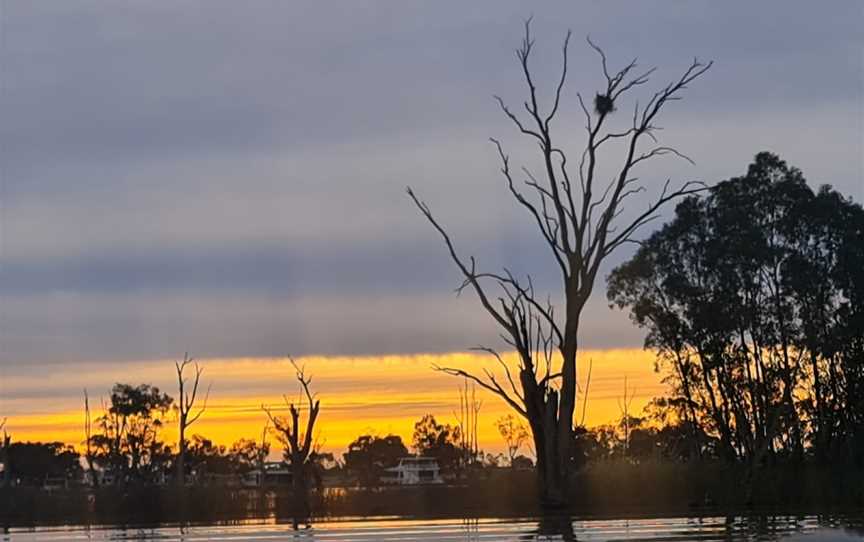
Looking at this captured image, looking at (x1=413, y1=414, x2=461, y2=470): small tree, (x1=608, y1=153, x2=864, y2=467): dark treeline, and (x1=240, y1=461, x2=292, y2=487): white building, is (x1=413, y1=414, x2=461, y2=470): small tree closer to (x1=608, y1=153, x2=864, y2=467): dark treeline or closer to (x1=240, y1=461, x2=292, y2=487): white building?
(x1=240, y1=461, x2=292, y2=487): white building

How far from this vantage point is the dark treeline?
54.7 meters

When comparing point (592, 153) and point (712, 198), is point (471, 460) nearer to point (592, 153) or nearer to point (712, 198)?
point (712, 198)

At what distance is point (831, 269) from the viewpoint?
2157 inches

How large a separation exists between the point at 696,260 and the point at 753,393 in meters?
5.82

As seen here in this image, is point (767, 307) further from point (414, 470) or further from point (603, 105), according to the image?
point (414, 470)

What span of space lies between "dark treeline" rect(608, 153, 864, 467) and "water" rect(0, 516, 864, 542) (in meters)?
20.4

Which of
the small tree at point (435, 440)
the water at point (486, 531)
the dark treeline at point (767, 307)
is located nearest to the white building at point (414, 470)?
the small tree at point (435, 440)

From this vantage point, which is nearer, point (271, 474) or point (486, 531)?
point (486, 531)

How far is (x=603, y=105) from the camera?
37844 millimetres

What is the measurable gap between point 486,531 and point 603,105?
12740 millimetres

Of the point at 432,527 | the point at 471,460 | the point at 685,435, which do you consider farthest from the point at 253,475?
the point at 432,527

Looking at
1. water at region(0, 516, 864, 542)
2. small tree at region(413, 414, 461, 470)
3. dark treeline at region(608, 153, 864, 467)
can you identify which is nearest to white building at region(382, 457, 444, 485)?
small tree at region(413, 414, 461, 470)

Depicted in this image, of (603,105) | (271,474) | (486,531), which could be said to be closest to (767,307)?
(603,105)

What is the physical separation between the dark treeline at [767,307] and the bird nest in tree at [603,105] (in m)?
18.4
